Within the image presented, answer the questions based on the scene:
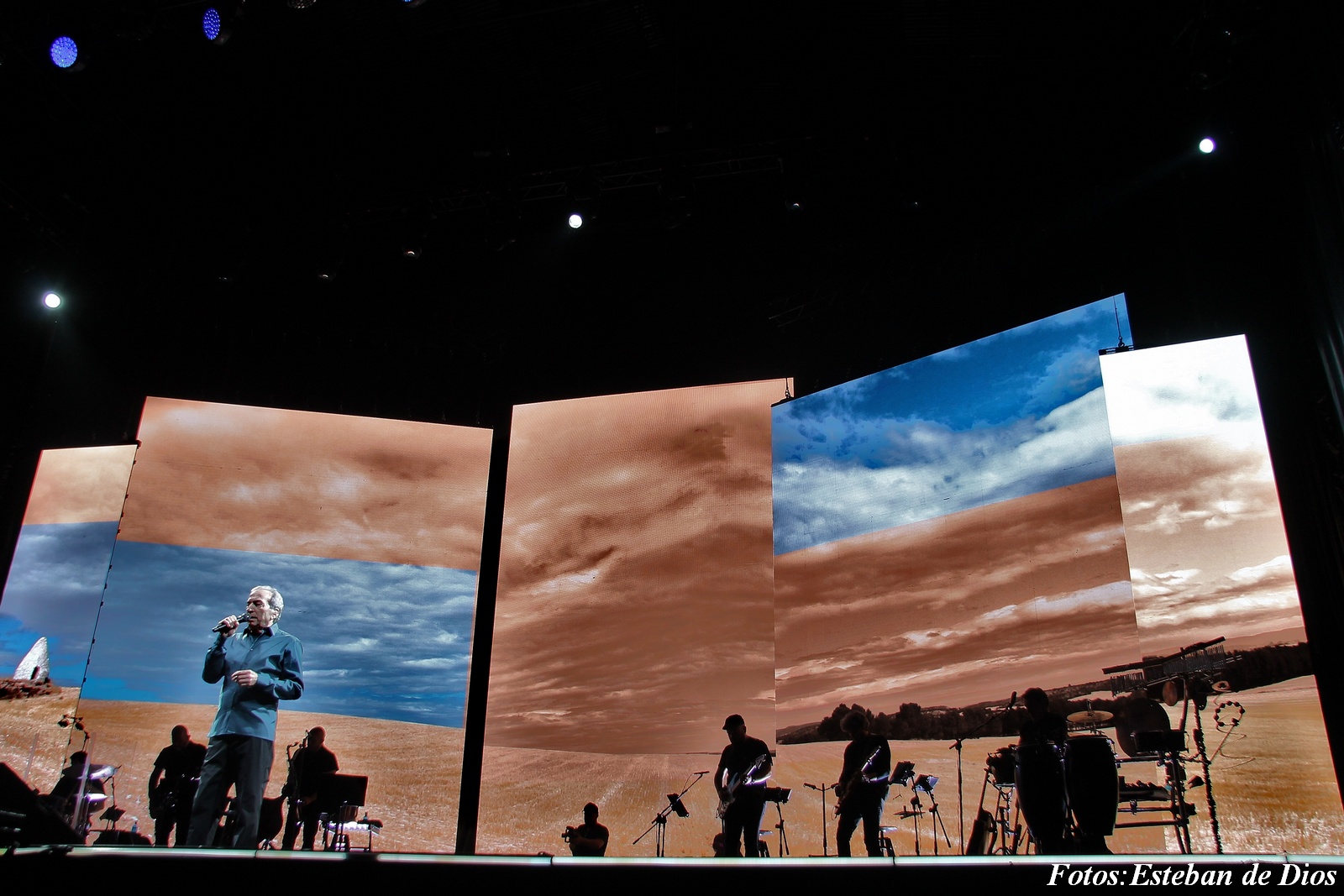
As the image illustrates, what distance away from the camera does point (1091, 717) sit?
4453 mm

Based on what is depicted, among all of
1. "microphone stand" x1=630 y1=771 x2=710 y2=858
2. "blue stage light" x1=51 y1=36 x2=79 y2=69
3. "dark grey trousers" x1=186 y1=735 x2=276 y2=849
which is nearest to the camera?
"dark grey trousers" x1=186 y1=735 x2=276 y2=849

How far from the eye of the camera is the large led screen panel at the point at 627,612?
5992 millimetres

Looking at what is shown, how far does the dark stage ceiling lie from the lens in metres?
4.78

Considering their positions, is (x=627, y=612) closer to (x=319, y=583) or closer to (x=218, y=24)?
(x=319, y=583)

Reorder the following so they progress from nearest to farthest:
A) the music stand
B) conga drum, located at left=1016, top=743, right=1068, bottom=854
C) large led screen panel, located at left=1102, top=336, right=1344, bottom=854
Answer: large led screen panel, located at left=1102, top=336, right=1344, bottom=854, conga drum, located at left=1016, top=743, right=1068, bottom=854, the music stand

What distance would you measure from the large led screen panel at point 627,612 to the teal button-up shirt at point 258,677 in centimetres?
210

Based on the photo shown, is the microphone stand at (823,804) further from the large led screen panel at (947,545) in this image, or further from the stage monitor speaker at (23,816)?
the stage monitor speaker at (23,816)

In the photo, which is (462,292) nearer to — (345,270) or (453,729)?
(345,270)

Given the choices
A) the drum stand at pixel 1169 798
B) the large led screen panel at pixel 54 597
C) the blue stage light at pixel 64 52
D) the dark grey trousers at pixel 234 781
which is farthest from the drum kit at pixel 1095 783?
the blue stage light at pixel 64 52

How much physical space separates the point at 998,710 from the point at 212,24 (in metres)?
5.77

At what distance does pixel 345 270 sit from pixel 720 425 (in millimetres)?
3342

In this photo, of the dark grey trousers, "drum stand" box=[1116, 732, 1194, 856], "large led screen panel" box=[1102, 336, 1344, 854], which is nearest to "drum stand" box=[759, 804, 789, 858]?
"drum stand" box=[1116, 732, 1194, 856]

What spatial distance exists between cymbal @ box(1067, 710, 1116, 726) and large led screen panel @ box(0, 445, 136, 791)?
637cm

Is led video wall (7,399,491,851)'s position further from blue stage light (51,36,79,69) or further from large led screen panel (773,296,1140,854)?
blue stage light (51,36,79,69)
